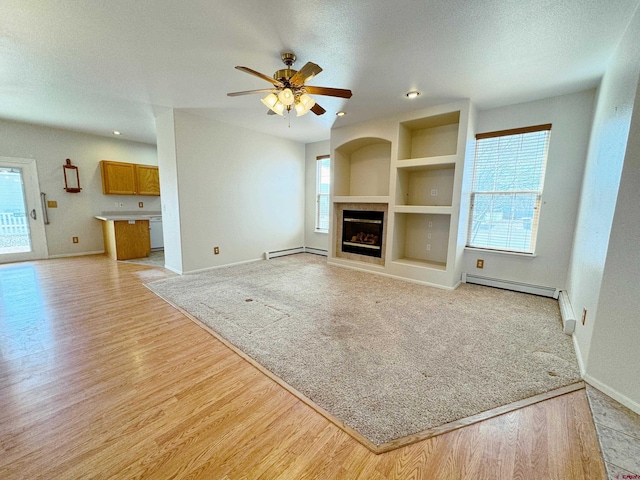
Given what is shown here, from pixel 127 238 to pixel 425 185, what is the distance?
19.6ft

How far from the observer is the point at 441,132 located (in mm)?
4023

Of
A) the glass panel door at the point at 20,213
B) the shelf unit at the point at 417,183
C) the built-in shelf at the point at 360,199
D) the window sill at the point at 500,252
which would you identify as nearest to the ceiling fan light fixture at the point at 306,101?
the shelf unit at the point at 417,183

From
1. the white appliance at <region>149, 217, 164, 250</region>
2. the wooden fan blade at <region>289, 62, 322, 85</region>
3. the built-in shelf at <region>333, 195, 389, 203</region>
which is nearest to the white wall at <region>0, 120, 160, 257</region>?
the white appliance at <region>149, 217, 164, 250</region>

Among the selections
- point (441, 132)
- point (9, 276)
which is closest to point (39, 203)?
point (9, 276)

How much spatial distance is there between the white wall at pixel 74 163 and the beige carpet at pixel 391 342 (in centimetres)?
342

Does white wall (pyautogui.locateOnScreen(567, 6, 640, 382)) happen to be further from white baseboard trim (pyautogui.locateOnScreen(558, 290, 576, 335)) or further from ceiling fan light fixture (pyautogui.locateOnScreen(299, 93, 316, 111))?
ceiling fan light fixture (pyautogui.locateOnScreen(299, 93, 316, 111))

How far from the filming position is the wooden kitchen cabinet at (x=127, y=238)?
5.15m

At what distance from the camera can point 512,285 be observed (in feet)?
12.0

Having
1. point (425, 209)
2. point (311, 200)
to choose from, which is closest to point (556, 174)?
point (425, 209)

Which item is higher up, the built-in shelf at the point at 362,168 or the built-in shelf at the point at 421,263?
the built-in shelf at the point at 362,168

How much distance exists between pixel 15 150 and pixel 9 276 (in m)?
2.52

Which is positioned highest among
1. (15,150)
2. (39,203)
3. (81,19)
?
(81,19)

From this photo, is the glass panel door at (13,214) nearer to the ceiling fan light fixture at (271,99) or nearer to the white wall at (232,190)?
the white wall at (232,190)

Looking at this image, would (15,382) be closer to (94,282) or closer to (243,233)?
(94,282)
